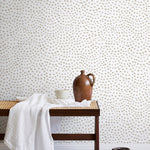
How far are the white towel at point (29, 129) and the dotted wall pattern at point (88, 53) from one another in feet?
1.99

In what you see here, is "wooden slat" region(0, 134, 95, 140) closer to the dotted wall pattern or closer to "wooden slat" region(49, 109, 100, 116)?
"wooden slat" region(49, 109, 100, 116)

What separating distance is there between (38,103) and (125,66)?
1.02 m

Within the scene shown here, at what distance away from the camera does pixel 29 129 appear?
2.20 m

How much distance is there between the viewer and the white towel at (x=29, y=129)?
2.15 meters

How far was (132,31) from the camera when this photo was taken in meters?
2.79

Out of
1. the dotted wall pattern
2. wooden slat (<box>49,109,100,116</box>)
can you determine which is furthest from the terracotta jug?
the dotted wall pattern

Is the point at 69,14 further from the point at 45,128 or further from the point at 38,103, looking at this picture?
the point at 45,128

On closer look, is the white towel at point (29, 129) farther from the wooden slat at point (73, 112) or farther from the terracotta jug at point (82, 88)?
the terracotta jug at point (82, 88)

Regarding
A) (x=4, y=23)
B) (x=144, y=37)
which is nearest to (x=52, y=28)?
(x=4, y=23)

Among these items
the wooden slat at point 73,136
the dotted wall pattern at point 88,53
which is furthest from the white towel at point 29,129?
the dotted wall pattern at point 88,53

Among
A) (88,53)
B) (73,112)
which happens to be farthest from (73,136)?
(88,53)

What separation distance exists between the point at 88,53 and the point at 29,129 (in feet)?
3.44

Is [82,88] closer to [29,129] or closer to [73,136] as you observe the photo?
[73,136]

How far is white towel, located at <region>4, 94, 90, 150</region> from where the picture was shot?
2150 millimetres
